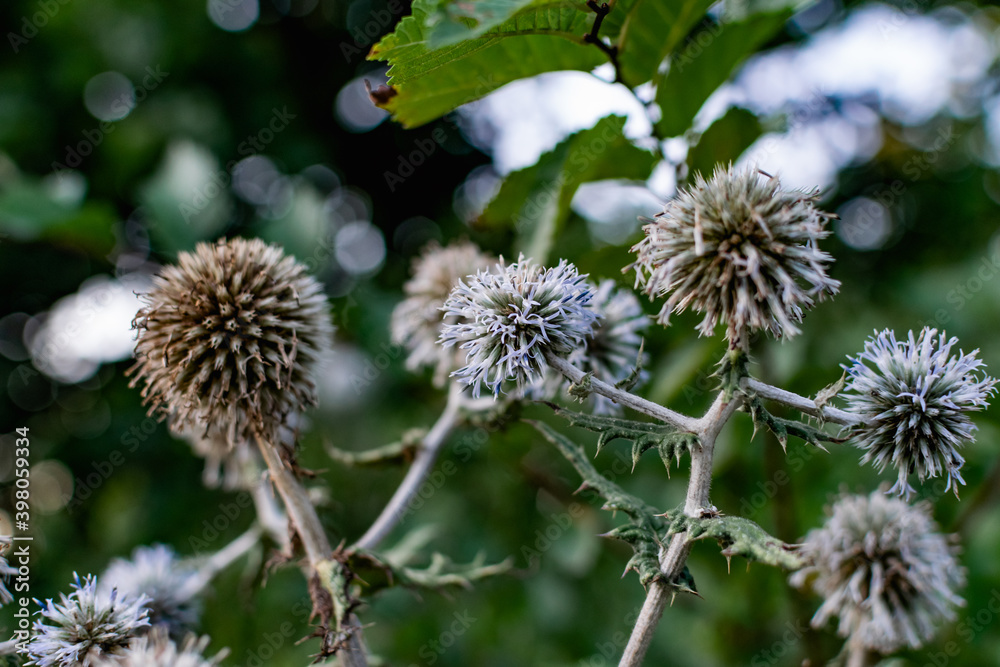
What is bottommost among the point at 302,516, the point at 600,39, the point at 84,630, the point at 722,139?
the point at 84,630

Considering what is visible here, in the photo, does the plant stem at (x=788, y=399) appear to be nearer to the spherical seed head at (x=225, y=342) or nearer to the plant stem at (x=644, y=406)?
the plant stem at (x=644, y=406)

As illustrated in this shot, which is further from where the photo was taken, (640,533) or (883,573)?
(883,573)

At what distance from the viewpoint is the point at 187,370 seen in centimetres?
169

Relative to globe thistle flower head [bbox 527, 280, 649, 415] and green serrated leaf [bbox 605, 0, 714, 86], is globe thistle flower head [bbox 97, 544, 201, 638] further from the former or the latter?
green serrated leaf [bbox 605, 0, 714, 86]

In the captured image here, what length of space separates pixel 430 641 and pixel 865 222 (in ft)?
13.1

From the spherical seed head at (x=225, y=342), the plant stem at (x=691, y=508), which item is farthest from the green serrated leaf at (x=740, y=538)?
the spherical seed head at (x=225, y=342)

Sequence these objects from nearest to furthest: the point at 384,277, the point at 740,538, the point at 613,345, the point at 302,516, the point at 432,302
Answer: the point at 740,538 < the point at 302,516 < the point at 613,345 < the point at 432,302 < the point at 384,277

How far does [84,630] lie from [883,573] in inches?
73.1

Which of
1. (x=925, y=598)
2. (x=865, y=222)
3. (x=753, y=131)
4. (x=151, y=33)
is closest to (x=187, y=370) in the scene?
(x=753, y=131)

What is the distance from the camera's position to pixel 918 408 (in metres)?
1.28

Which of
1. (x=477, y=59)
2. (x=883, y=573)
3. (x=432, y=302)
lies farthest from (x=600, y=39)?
(x=883, y=573)

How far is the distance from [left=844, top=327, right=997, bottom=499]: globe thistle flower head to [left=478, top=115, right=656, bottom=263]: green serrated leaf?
955mm

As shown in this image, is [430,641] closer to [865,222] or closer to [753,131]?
[753,131]

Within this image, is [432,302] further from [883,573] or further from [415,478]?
[883,573]
